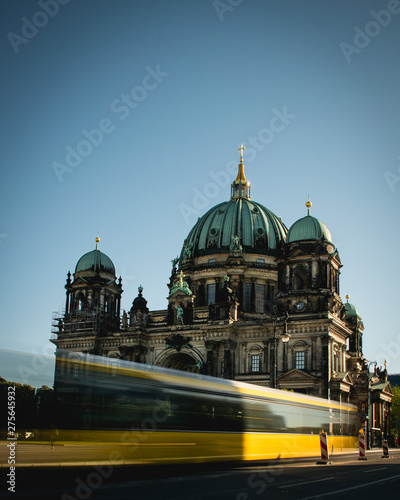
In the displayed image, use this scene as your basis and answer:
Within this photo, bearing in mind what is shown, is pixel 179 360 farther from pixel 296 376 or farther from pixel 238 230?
pixel 238 230

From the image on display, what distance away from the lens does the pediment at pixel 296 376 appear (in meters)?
60.3

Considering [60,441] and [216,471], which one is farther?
[216,471]

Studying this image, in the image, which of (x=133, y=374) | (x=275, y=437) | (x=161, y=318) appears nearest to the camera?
(x=133, y=374)

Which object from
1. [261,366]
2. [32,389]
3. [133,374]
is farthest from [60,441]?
[261,366]

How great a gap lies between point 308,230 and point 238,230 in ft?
40.3

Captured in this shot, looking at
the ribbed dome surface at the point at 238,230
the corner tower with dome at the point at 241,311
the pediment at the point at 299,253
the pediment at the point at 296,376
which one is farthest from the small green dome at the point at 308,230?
the pediment at the point at 296,376

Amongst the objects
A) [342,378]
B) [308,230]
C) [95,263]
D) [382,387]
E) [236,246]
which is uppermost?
[308,230]

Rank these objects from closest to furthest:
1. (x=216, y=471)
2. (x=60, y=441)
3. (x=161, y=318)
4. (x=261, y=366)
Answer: (x=60, y=441), (x=216, y=471), (x=261, y=366), (x=161, y=318)

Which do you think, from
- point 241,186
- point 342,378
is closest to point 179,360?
point 342,378

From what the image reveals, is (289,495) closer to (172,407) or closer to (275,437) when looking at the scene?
(172,407)

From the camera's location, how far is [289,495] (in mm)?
17375

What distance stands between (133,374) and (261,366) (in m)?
43.9

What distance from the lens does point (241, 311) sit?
72.3 meters

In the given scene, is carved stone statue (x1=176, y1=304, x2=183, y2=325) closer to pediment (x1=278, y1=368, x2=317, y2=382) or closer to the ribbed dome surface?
the ribbed dome surface
